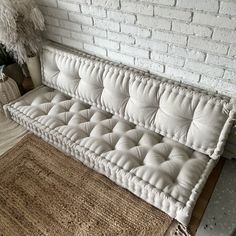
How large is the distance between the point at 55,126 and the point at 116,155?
0.47 m

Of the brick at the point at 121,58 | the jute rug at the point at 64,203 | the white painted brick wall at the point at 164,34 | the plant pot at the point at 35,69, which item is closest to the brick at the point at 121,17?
the white painted brick wall at the point at 164,34

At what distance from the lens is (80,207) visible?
4.61ft

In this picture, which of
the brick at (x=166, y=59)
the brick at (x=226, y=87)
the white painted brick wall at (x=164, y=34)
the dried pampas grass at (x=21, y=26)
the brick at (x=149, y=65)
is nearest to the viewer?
the white painted brick wall at (x=164, y=34)

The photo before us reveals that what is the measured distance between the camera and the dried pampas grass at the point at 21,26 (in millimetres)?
1648

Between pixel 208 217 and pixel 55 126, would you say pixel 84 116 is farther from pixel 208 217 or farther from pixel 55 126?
pixel 208 217

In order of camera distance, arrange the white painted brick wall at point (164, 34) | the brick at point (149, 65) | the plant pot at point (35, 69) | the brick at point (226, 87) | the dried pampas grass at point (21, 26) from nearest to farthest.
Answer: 1. the white painted brick wall at point (164, 34)
2. the brick at point (226, 87)
3. the brick at point (149, 65)
4. the dried pampas grass at point (21, 26)
5. the plant pot at point (35, 69)

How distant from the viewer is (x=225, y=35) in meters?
1.22

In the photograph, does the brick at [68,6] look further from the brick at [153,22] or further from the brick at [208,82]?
the brick at [208,82]

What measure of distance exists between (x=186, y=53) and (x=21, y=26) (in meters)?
1.12

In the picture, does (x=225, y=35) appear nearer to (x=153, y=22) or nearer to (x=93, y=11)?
(x=153, y=22)

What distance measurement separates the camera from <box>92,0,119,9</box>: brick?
4.88 feet

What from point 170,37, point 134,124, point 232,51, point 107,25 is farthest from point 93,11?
Result: point 232,51

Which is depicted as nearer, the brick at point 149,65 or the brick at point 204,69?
the brick at point 204,69

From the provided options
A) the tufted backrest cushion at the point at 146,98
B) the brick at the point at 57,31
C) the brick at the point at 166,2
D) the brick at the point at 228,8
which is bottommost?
the tufted backrest cushion at the point at 146,98
